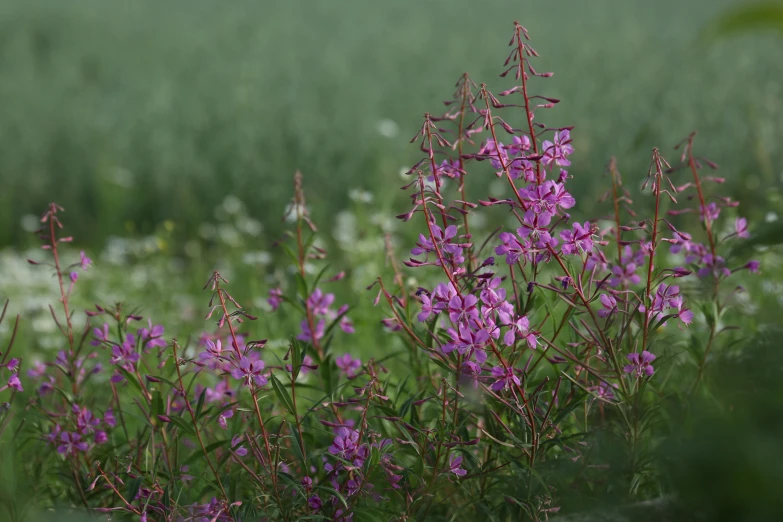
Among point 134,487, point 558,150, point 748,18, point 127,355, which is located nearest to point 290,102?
point 127,355

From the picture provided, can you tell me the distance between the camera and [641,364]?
1.80m

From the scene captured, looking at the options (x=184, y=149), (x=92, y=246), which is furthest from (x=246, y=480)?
(x=184, y=149)

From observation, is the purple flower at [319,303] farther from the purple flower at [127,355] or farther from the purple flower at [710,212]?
the purple flower at [710,212]

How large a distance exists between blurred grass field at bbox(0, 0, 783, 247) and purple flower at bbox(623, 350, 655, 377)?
8.97 ft

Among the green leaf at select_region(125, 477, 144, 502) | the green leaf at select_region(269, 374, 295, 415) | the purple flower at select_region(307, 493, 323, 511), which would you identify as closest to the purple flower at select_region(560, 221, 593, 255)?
the green leaf at select_region(269, 374, 295, 415)

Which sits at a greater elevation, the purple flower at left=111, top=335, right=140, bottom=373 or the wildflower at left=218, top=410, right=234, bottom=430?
the purple flower at left=111, top=335, right=140, bottom=373

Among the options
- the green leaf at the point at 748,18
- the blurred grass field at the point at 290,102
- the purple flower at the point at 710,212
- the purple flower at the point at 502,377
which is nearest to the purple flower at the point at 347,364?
the purple flower at the point at 502,377

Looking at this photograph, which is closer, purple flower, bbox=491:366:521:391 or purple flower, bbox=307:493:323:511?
purple flower, bbox=491:366:521:391

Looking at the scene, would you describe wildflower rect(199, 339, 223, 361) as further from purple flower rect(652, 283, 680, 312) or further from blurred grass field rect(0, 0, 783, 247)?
blurred grass field rect(0, 0, 783, 247)

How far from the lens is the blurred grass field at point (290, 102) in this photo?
625 cm

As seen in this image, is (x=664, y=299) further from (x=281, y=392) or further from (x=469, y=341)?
(x=281, y=392)

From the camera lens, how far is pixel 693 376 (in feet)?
7.78

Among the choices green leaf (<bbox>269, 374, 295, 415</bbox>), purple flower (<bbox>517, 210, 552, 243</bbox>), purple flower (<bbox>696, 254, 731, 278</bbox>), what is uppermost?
purple flower (<bbox>696, 254, 731, 278</bbox>)

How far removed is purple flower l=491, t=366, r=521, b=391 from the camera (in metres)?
1.77
